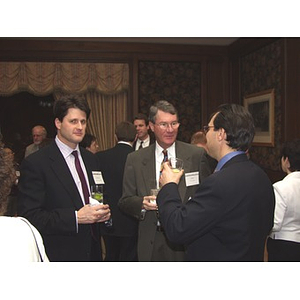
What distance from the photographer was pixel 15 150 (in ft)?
24.2

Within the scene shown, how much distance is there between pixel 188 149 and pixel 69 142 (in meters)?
0.86

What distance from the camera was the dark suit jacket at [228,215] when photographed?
1.64 m

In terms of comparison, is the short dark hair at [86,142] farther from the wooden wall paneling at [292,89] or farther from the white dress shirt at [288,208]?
the wooden wall paneling at [292,89]

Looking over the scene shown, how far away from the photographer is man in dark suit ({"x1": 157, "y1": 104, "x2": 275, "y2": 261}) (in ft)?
5.39

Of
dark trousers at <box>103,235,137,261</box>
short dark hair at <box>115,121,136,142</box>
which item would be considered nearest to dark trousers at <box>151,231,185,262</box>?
dark trousers at <box>103,235,137,261</box>

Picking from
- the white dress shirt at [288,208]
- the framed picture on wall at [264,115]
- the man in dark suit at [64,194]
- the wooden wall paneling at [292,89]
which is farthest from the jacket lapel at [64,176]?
the framed picture on wall at [264,115]

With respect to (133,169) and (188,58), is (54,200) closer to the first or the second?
(133,169)

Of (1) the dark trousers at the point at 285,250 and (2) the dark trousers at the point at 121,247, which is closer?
(1) the dark trousers at the point at 285,250

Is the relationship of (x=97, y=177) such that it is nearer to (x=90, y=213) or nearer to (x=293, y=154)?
(x=90, y=213)

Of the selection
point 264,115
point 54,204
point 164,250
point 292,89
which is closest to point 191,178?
point 164,250

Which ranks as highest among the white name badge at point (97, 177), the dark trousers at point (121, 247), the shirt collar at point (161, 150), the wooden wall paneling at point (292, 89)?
the wooden wall paneling at point (292, 89)

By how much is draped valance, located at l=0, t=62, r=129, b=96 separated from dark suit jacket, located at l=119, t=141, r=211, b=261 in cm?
479

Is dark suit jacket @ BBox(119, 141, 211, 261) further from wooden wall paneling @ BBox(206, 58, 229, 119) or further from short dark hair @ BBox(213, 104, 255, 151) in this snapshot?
wooden wall paneling @ BBox(206, 58, 229, 119)
